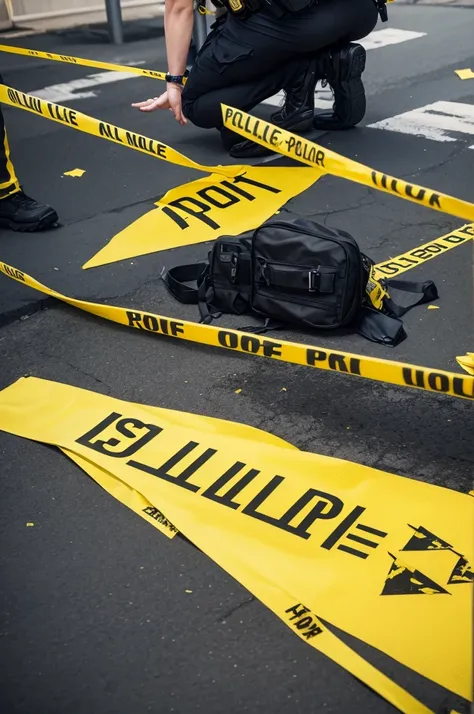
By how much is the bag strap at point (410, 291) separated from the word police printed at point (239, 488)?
Answer: 3.86ft

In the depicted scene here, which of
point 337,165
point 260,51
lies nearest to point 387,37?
point 260,51

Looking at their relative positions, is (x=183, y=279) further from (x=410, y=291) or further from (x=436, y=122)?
(x=436, y=122)

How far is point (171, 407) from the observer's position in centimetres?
312

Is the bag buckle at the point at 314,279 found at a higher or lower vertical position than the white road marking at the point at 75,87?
higher

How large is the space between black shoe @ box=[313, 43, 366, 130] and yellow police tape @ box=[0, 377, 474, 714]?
3.40 meters

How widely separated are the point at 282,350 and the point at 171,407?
45 centimetres

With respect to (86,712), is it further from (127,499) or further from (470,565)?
(470,565)

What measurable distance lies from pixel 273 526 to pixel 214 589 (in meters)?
0.27

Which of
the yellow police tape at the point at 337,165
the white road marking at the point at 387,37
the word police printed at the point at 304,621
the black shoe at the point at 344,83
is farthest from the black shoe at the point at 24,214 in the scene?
the white road marking at the point at 387,37

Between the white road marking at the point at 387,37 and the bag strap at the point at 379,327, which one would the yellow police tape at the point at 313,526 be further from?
the white road marking at the point at 387,37

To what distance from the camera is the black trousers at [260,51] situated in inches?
209

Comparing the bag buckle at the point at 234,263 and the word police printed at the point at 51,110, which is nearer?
the bag buckle at the point at 234,263

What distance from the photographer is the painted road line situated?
19.4 ft

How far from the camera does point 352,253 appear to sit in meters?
3.38
